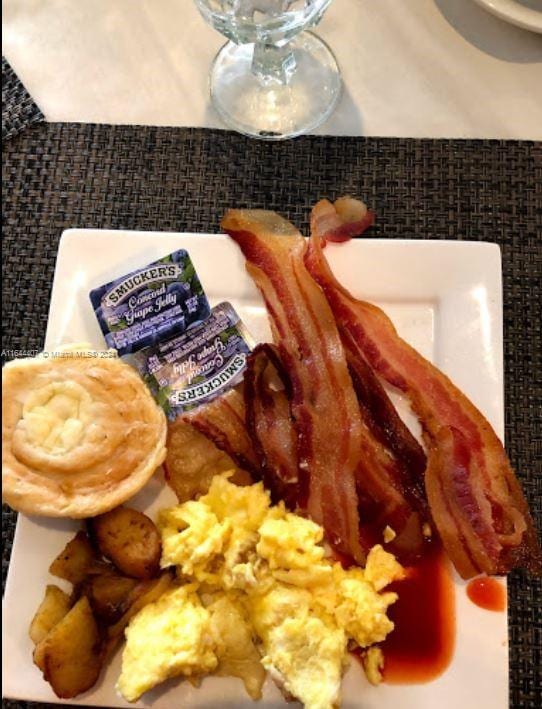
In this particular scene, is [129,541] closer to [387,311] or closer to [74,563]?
[74,563]

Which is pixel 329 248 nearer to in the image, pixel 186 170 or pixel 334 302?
pixel 334 302

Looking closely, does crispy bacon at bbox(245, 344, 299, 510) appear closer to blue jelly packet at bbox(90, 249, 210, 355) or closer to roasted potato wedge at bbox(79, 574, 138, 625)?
blue jelly packet at bbox(90, 249, 210, 355)

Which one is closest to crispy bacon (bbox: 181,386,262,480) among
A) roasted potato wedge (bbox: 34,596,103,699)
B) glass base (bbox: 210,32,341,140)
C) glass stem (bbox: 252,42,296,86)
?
roasted potato wedge (bbox: 34,596,103,699)

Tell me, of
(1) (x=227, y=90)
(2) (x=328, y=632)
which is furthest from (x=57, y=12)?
(2) (x=328, y=632)

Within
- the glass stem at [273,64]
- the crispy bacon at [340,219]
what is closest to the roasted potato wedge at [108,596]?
the crispy bacon at [340,219]

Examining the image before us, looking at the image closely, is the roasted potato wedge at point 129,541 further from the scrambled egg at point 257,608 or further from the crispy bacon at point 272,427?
the crispy bacon at point 272,427

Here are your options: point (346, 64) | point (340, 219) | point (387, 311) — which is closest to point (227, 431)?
point (387, 311)
